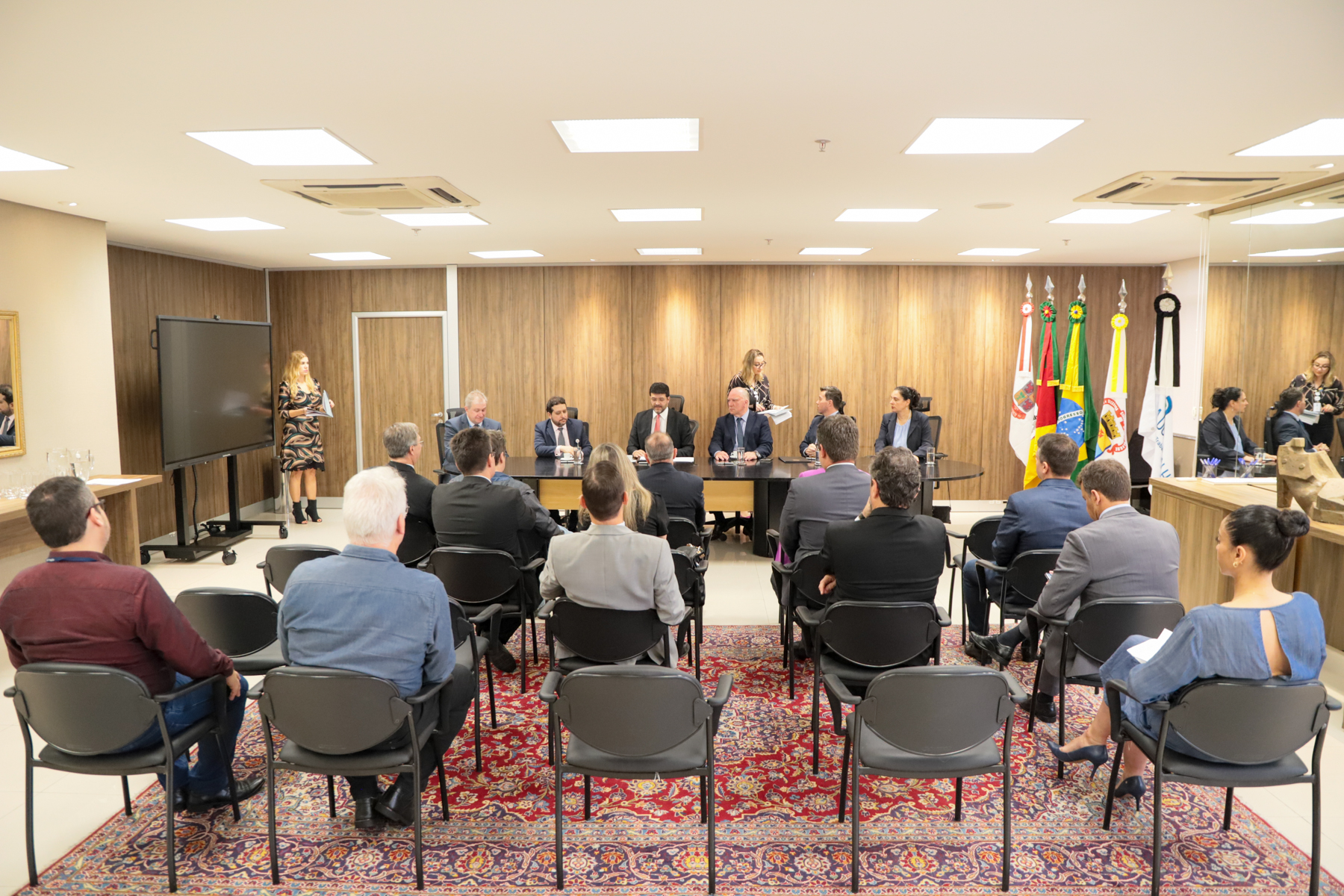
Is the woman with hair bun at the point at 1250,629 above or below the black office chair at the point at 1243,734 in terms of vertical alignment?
above

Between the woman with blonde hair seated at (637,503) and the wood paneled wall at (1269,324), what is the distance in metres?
4.77

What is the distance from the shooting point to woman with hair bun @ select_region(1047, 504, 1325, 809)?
2455mm

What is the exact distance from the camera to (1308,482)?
4.21m

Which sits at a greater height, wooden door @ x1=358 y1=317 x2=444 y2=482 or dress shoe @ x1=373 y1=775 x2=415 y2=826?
wooden door @ x1=358 y1=317 x2=444 y2=482

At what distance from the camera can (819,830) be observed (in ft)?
9.82

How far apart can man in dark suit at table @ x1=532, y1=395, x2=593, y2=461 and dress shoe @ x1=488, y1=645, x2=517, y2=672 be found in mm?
3281

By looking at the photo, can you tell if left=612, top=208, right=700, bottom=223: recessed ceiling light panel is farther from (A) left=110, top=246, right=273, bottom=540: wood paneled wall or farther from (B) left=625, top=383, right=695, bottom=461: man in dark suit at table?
(A) left=110, top=246, right=273, bottom=540: wood paneled wall

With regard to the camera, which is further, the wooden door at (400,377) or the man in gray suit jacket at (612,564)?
the wooden door at (400,377)

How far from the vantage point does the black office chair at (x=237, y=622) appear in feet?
11.0

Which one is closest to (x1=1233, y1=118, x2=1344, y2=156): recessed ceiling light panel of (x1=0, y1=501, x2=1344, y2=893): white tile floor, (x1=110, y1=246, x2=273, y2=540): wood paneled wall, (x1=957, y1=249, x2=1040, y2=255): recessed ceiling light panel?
(x1=0, y1=501, x2=1344, y2=893): white tile floor

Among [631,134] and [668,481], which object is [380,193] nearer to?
[631,134]

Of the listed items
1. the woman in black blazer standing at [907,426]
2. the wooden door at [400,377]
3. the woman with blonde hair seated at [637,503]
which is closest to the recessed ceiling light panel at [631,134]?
the woman with blonde hair seated at [637,503]

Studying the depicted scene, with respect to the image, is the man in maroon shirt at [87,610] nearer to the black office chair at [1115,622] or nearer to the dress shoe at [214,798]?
the dress shoe at [214,798]

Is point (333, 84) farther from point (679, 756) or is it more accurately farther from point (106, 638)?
point (679, 756)
